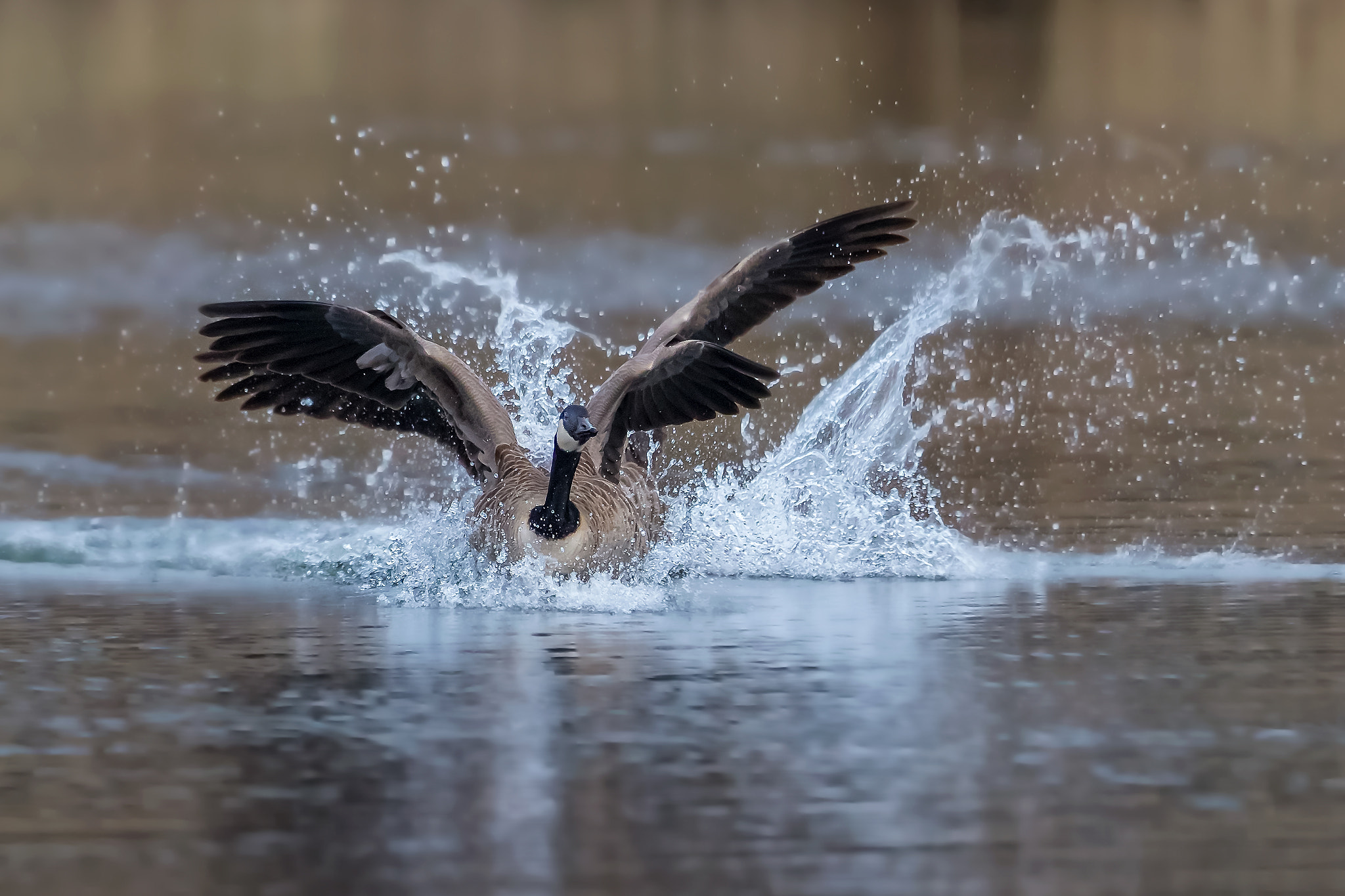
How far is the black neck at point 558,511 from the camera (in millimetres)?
9828

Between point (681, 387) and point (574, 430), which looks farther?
point (681, 387)

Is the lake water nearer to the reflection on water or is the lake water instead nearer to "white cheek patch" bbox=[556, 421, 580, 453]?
the reflection on water

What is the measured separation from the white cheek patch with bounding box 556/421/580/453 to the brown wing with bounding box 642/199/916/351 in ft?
5.18

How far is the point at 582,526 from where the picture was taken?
9961mm

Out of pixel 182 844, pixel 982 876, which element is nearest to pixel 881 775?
pixel 982 876

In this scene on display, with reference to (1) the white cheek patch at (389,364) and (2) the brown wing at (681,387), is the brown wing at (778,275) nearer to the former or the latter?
(2) the brown wing at (681,387)

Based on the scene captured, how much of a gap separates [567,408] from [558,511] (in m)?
0.65

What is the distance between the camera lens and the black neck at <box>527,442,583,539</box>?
9.83m

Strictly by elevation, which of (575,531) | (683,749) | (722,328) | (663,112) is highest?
(663,112)

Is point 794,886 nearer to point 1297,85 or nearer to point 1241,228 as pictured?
point 1241,228

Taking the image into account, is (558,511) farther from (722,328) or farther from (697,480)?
(722,328)

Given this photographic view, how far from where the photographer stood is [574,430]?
9.91 meters

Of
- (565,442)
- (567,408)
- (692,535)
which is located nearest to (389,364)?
(567,408)

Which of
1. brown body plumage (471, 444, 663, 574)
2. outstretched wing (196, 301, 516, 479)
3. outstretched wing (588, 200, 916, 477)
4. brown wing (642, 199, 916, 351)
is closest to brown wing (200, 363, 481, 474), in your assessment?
outstretched wing (196, 301, 516, 479)
